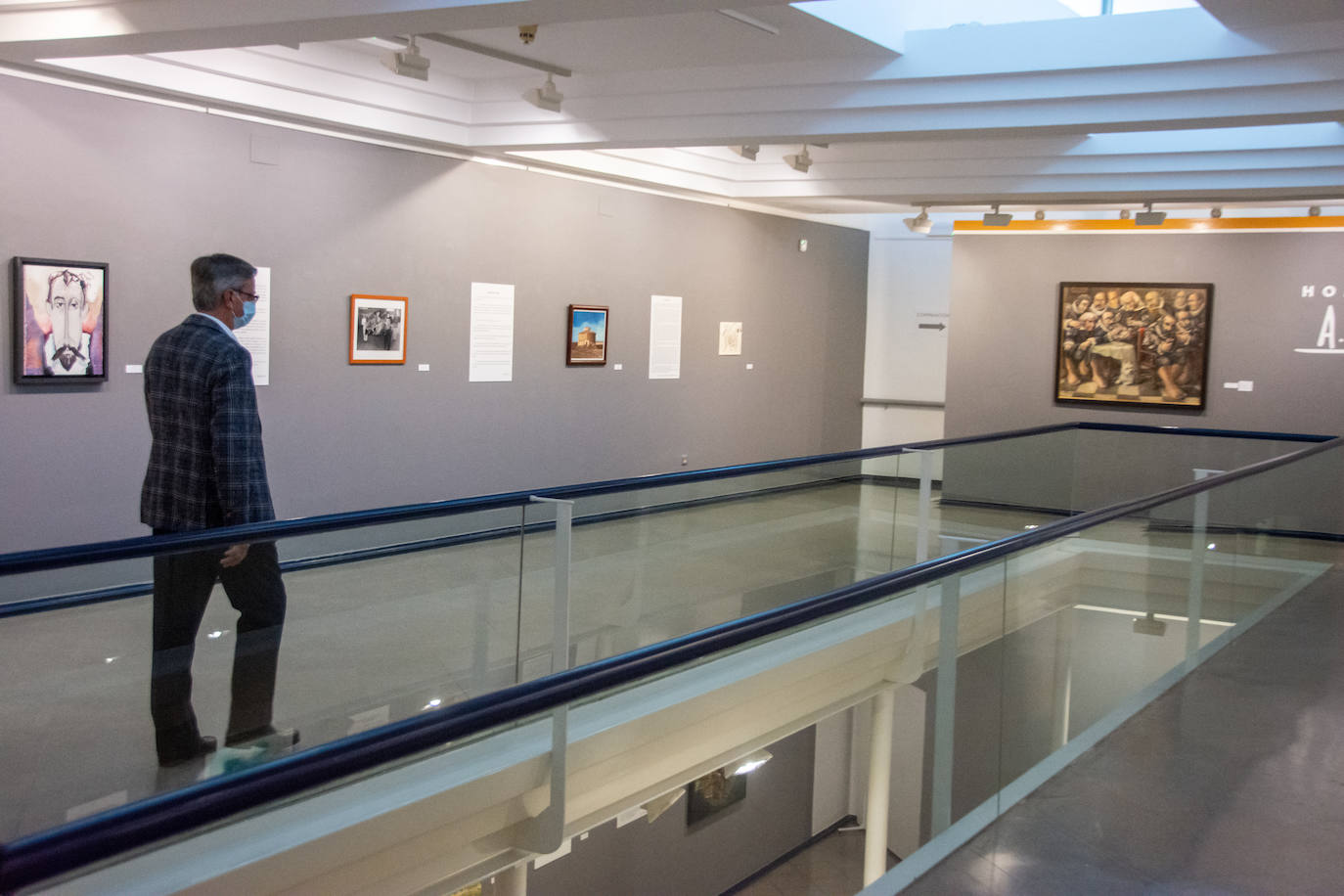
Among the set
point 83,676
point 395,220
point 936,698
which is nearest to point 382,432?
point 395,220

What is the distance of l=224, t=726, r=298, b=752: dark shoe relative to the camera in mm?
4235

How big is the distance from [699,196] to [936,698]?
360 inches

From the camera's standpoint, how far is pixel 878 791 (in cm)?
749

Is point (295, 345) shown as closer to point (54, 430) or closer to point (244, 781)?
point (54, 430)

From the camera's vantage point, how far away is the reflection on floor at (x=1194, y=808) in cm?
354

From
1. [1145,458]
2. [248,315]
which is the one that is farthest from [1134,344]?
[248,315]

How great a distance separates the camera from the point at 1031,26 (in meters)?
6.93

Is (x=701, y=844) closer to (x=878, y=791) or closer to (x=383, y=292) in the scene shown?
(x=878, y=791)

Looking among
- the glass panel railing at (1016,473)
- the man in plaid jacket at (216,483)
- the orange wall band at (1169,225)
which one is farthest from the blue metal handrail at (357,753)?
the orange wall band at (1169,225)

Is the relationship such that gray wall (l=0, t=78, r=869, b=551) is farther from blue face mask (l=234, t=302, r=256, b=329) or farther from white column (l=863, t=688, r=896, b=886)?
white column (l=863, t=688, r=896, b=886)

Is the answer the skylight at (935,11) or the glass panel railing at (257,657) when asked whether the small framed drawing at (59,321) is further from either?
the skylight at (935,11)

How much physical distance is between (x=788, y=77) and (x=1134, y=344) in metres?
7.60

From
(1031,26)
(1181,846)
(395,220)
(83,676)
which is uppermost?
(1031,26)

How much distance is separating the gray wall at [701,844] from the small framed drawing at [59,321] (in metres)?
6.82
